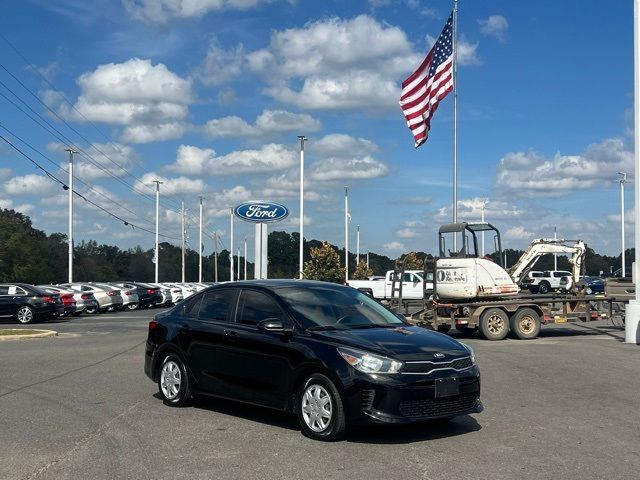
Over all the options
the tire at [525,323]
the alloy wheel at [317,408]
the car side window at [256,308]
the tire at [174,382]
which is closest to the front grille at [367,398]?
the alloy wheel at [317,408]

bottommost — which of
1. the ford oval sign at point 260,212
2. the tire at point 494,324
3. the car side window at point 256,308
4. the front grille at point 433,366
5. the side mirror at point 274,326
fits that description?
the tire at point 494,324

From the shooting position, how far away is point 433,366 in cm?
795

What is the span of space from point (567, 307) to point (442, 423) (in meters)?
14.5

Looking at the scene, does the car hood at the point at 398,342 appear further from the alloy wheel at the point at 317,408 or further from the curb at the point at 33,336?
the curb at the point at 33,336

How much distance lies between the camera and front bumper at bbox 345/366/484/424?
25.2 ft

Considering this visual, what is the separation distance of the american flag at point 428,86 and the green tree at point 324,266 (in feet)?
99.6

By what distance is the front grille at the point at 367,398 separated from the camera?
7703 millimetres

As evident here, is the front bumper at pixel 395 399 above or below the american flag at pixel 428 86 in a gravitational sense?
below

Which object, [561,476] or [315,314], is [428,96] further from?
[561,476]

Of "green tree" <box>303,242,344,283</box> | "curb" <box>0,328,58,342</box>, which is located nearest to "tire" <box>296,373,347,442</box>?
"curb" <box>0,328,58,342</box>

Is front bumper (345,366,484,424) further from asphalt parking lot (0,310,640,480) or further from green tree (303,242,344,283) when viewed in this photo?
green tree (303,242,344,283)

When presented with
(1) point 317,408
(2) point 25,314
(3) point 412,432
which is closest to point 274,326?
(1) point 317,408

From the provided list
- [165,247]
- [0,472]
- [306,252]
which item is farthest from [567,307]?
[165,247]

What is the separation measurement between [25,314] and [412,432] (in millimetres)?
24562
